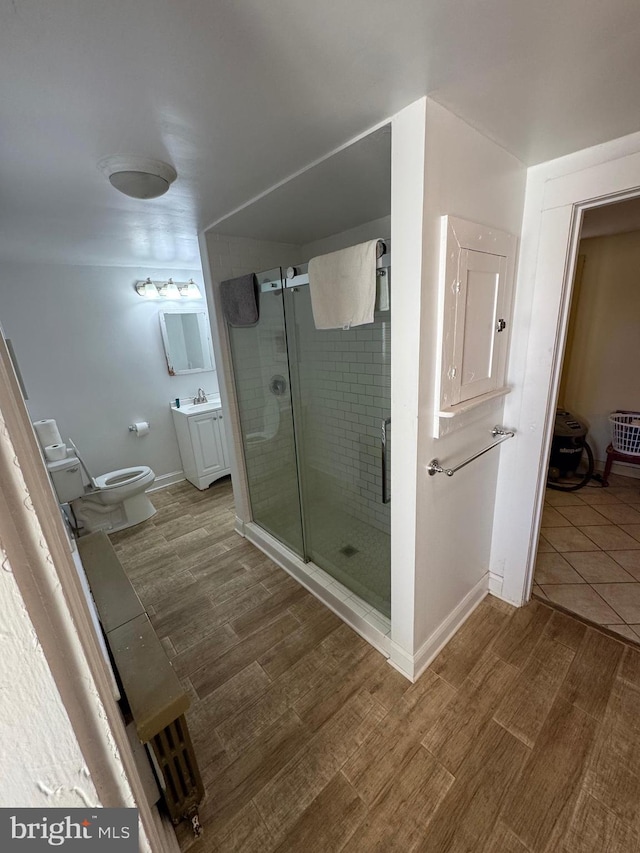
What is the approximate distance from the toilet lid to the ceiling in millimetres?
2164

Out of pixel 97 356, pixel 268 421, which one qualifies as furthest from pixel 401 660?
pixel 97 356

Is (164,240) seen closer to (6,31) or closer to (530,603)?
(6,31)

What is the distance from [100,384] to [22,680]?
3553 mm

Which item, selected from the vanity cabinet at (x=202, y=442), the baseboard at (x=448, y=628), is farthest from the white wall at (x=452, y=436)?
the vanity cabinet at (x=202, y=442)

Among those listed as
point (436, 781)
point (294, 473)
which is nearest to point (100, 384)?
point (294, 473)

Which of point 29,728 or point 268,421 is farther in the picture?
point 268,421

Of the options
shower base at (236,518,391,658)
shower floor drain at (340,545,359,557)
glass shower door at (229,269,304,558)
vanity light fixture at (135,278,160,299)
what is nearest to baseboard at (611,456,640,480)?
shower floor drain at (340,545,359,557)

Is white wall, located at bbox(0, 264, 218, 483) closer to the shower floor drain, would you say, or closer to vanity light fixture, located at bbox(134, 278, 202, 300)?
vanity light fixture, located at bbox(134, 278, 202, 300)

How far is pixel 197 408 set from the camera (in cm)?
371

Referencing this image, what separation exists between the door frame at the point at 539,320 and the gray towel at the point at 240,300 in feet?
4.98

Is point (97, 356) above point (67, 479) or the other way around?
above

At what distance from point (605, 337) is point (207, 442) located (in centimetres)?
415

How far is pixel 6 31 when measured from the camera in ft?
2.48

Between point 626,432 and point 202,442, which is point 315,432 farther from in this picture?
point 626,432
